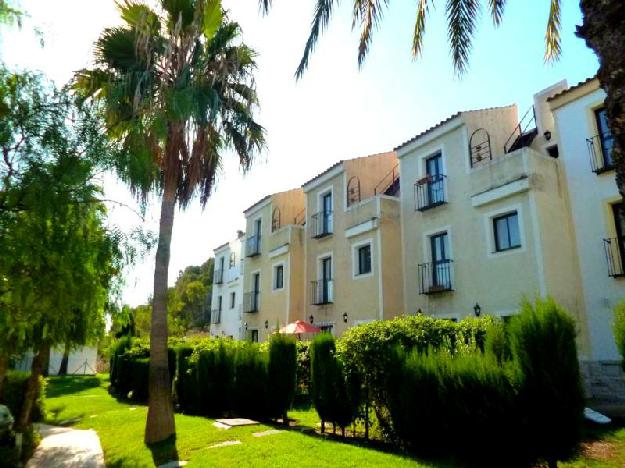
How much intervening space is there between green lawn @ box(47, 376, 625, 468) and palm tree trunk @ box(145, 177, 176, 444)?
1.42ft

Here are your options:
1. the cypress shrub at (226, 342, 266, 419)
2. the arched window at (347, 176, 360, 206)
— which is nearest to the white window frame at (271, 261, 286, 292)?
the arched window at (347, 176, 360, 206)

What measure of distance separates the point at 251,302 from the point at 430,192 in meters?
14.1

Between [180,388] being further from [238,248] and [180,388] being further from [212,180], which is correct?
[238,248]

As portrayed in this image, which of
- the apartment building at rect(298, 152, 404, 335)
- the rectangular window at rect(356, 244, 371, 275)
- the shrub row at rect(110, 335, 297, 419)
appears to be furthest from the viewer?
the rectangular window at rect(356, 244, 371, 275)

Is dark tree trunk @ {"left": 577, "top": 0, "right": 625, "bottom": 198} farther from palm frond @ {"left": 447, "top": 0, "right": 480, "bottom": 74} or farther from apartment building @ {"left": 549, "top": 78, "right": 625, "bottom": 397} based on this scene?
apartment building @ {"left": 549, "top": 78, "right": 625, "bottom": 397}

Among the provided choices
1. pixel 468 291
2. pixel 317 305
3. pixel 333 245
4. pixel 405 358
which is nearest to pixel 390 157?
pixel 333 245

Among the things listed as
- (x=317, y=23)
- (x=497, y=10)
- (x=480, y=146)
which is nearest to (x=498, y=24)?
(x=497, y=10)

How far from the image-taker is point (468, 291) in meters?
15.8

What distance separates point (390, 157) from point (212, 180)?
42.6 ft

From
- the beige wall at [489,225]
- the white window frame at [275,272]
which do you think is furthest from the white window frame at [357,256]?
the white window frame at [275,272]

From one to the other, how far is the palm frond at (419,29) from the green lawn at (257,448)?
7.75 meters

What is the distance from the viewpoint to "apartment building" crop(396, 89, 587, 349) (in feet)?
45.9

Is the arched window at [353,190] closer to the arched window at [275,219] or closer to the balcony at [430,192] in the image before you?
the balcony at [430,192]

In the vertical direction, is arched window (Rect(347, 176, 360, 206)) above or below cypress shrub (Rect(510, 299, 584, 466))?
above
